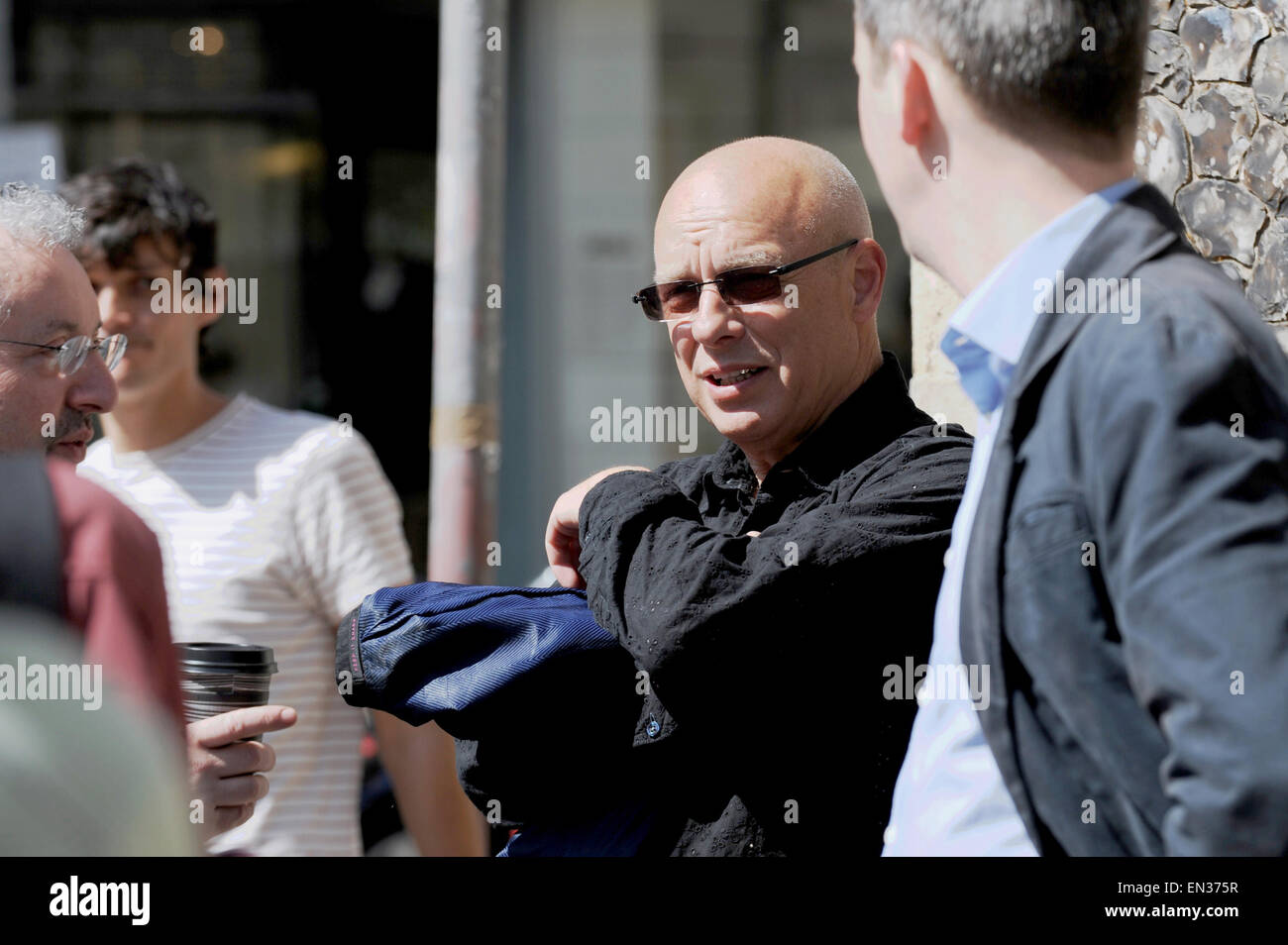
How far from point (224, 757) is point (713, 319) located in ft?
3.24

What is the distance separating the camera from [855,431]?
213cm

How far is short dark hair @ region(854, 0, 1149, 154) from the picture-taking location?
137 centimetres

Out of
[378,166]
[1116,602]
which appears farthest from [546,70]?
[1116,602]

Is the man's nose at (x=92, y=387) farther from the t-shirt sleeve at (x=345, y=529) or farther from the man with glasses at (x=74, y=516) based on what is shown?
the t-shirt sleeve at (x=345, y=529)

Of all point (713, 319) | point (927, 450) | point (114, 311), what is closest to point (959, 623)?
point (927, 450)

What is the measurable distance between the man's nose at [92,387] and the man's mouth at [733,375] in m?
1.02

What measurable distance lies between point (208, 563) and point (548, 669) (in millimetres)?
1454

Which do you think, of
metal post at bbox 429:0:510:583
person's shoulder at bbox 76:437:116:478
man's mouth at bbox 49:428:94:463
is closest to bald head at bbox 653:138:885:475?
man's mouth at bbox 49:428:94:463

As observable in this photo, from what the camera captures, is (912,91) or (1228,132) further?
(1228,132)

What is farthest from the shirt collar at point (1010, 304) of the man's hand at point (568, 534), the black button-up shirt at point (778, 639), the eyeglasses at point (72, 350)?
the eyeglasses at point (72, 350)

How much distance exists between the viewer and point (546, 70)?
6.92 meters

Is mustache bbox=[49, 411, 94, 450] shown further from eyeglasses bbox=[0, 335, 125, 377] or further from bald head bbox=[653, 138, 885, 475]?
bald head bbox=[653, 138, 885, 475]

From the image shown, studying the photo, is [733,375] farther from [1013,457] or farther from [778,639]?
[1013,457]

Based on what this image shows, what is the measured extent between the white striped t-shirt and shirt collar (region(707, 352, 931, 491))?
1344mm
